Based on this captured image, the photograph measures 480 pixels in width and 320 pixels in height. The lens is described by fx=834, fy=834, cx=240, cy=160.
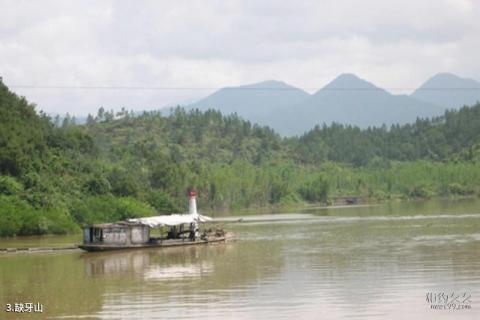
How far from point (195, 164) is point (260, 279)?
87440 millimetres

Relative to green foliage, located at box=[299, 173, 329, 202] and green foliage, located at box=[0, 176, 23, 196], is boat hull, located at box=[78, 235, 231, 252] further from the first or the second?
green foliage, located at box=[299, 173, 329, 202]

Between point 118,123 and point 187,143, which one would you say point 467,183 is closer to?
point 187,143

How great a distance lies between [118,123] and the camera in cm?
15450

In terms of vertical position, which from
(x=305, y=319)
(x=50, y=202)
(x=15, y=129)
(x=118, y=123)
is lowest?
(x=305, y=319)

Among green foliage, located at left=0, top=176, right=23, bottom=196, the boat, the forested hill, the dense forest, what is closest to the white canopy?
the boat

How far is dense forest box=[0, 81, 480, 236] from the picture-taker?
55.0 meters

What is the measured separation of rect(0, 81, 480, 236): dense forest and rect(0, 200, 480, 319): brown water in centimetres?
1209

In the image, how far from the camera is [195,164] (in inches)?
4469

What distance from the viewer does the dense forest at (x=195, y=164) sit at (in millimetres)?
55000

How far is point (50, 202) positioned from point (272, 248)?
65.1 feet

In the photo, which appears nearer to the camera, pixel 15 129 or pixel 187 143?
pixel 15 129

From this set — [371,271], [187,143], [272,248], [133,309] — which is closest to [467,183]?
[187,143]

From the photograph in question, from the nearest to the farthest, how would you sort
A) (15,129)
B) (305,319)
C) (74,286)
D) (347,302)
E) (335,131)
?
(305,319) → (347,302) → (74,286) → (15,129) → (335,131)

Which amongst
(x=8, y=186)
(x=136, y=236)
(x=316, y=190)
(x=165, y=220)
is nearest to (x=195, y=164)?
(x=316, y=190)
